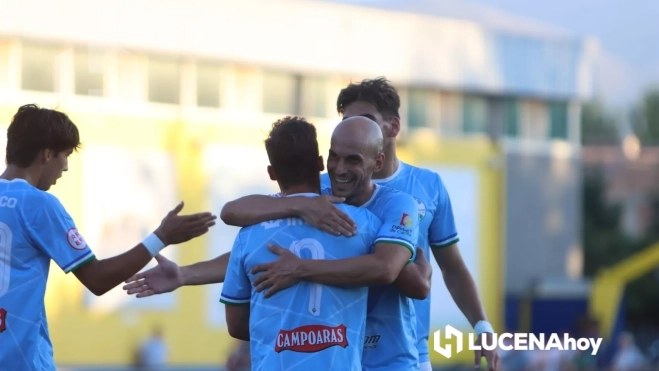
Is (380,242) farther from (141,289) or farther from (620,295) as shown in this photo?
(620,295)

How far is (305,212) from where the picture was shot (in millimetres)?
4891

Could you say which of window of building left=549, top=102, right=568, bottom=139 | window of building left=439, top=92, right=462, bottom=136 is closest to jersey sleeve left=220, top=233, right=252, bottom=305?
window of building left=439, top=92, right=462, bottom=136

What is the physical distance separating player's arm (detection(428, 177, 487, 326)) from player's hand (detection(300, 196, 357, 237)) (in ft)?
4.78

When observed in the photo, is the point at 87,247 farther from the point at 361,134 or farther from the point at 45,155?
the point at 361,134

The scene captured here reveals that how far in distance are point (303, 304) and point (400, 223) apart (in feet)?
1.73

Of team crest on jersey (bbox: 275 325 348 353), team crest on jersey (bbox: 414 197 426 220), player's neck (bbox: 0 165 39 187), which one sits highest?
player's neck (bbox: 0 165 39 187)

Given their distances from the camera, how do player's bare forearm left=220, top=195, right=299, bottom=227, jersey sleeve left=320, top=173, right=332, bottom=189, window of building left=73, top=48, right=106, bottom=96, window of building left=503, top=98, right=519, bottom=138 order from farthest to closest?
1. window of building left=503, top=98, right=519, bottom=138
2. window of building left=73, top=48, right=106, bottom=96
3. jersey sleeve left=320, top=173, right=332, bottom=189
4. player's bare forearm left=220, top=195, right=299, bottom=227

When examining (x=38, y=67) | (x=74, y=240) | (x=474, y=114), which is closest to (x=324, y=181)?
(x=74, y=240)

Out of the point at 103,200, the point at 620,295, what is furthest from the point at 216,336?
the point at 620,295

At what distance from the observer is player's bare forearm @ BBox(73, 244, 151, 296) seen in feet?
17.9

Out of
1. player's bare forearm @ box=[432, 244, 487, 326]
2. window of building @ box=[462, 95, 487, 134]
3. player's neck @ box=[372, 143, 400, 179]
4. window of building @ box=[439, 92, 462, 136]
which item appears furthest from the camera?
window of building @ box=[462, 95, 487, 134]

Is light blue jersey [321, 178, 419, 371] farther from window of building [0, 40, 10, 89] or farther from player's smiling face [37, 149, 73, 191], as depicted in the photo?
window of building [0, 40, 10, 89]

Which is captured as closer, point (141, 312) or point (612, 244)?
point (141, 312)

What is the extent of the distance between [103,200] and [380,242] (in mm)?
25439
